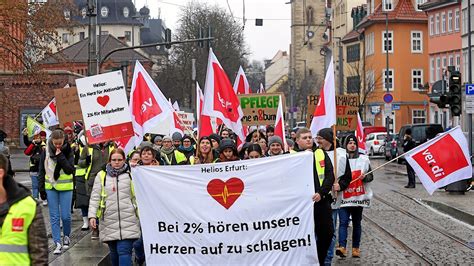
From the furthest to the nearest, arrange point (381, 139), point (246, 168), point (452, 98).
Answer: point (381, 139) → point (452, 98) → point (246, 168)

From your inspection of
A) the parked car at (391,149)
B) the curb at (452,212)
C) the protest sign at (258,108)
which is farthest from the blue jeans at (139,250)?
the parked car at (391,149)

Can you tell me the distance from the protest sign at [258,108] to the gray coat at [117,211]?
9177mm

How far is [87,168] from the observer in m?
15.6

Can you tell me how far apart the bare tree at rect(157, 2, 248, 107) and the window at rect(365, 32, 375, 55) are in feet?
36.4

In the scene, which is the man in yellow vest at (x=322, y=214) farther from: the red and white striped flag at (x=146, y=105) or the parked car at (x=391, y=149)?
the parked car at (x=391, y=149)

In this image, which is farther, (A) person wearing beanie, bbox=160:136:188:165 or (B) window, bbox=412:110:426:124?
(B) window, bbox=412:110:426:124

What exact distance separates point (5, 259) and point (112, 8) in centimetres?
15037

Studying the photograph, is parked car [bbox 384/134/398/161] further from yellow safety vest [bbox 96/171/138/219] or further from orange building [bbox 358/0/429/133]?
yellow safety vest [bbox 96/171/138/219]

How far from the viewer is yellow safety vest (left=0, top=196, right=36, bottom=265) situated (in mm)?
6160

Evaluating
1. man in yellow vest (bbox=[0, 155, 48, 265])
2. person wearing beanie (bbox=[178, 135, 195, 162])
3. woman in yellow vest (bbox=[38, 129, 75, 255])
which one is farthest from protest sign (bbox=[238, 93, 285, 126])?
man in yellow vest (bbox=[0, 155, 48, 265])

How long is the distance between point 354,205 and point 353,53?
84160 mm

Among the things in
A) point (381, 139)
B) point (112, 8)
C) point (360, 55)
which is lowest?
point (381, 139)

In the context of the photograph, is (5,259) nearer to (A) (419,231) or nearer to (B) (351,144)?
(B) (351,144)

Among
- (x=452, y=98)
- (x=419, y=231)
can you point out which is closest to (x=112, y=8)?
(x=452, y=98)
